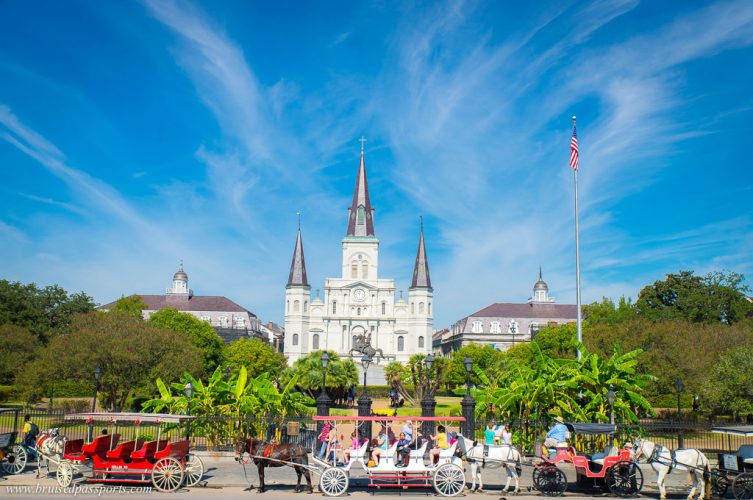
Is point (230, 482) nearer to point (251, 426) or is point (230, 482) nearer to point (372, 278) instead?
point (251, 426)

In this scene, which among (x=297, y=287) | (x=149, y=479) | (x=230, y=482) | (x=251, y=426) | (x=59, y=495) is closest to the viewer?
(x=59, y=495)

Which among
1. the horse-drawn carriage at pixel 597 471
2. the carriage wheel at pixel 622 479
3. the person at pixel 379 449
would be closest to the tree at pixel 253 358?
the person at pixel 379 449

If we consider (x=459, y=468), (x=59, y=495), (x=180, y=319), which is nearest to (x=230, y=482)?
(x=59, y=495)

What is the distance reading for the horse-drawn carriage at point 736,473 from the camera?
12.6 metres

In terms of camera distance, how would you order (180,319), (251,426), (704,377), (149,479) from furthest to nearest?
(180,319), (704,377), (251,426), (149,479)

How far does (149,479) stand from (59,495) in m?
1.86

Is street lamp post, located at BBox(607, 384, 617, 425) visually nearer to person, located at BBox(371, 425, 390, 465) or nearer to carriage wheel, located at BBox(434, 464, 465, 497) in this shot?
carriage wheel, located at BBox(434, 464, 465, 497)

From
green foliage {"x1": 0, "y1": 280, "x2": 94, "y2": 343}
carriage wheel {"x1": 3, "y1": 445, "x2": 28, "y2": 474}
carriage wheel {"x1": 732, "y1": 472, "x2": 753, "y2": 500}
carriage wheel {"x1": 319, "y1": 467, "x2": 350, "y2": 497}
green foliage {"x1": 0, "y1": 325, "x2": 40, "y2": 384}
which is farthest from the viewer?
green foliage {"x1": 0, "y1": 280, "x2": 94, "y2": 343}

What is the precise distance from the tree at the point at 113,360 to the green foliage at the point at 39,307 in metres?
19.4

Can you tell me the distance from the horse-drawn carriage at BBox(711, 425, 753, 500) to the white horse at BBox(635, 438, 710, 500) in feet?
0.93

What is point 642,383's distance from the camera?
20453 millimetres

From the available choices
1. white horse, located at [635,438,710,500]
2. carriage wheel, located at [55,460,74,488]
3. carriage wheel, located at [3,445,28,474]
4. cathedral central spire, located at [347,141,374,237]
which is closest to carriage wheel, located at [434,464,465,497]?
white horse, located at [635,438,710,500]

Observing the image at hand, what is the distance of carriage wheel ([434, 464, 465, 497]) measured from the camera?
1327cm

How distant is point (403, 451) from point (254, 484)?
11.9 feet
